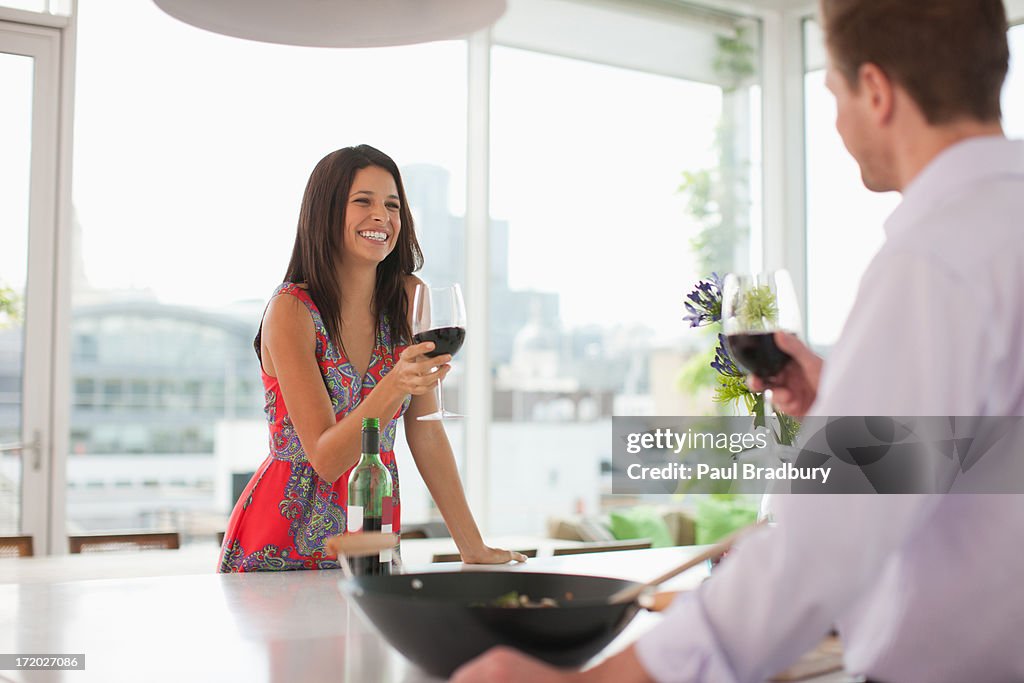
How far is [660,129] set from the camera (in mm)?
6148

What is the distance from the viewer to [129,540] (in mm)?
3572

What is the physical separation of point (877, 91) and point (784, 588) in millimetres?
396

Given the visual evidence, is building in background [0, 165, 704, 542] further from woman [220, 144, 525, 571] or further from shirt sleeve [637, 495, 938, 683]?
shirt sleeve [637, 495, 938, 683]

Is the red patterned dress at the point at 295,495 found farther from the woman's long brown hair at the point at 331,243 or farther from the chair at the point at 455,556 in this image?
the chair at the point at 455,556

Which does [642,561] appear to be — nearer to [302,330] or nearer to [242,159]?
[302,330]

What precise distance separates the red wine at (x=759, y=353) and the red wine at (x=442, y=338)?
1.86ft

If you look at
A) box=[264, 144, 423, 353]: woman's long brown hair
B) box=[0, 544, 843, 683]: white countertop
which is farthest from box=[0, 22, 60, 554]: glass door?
box=[0, 544, 843, 683]: white countertop

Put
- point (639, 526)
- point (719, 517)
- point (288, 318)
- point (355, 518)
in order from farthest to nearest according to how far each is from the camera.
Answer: point (719, 517) → point (639, 526) → point (288, 318) → point (355, 518)

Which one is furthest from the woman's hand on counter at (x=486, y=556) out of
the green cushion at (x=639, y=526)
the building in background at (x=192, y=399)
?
the green cushion at (x=639, y=526)

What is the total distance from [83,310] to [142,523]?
1.01 metres

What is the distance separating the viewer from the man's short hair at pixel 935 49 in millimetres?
783

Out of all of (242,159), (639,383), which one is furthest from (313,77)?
(639,383)

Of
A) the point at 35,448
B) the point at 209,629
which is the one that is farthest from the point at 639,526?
the point at 209,629
